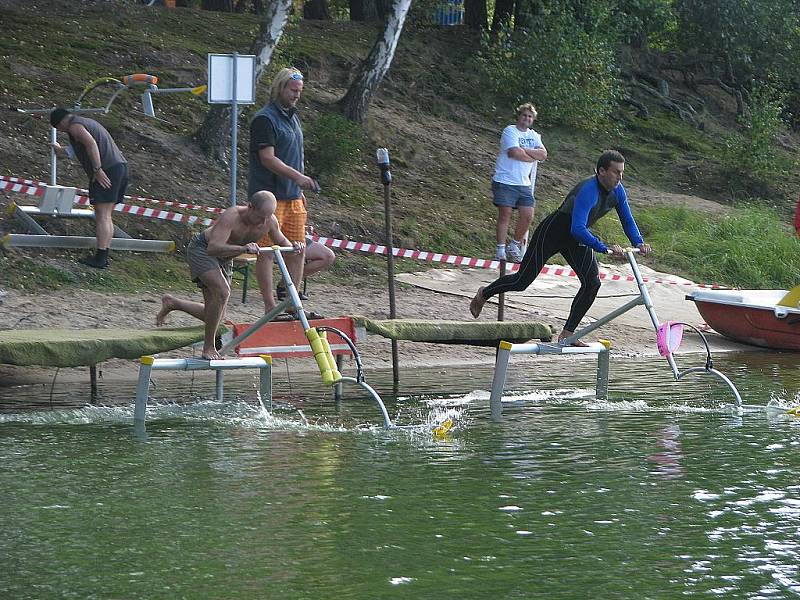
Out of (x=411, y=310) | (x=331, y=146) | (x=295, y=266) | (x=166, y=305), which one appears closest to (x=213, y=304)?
(x=295, y=266)

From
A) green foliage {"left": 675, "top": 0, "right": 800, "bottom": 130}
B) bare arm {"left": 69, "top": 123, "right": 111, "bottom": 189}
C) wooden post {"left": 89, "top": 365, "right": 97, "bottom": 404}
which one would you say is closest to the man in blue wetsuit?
wooden post {"left": 89, "top": 365, "right": 97, "bottom": 404}

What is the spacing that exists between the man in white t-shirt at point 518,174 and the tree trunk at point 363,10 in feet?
46.0

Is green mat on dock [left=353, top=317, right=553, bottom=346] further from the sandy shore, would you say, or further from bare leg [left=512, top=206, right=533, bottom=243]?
bare leg [left=512, top=206, right=533, bottom=243]

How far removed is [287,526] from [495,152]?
19084mm

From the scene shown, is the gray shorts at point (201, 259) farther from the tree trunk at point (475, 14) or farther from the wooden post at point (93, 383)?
the tree trunk at point (475, 14)

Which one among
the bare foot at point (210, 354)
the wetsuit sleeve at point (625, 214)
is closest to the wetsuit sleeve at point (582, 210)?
the wetsuit sleeve at point (625, 214)

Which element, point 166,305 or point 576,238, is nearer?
point 576,238

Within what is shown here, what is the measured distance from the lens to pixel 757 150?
2831cm

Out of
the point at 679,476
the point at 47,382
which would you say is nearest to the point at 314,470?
the point at 679,476

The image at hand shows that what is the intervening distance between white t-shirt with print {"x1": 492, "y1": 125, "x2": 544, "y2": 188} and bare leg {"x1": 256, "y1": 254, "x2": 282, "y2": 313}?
19.4 ft

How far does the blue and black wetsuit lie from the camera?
11914 mm

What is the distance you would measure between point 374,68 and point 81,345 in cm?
1329

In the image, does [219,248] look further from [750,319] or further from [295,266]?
[750,319]

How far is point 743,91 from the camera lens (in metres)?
33.5
